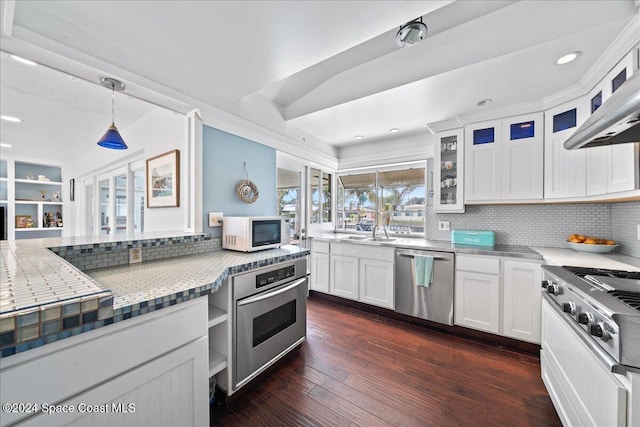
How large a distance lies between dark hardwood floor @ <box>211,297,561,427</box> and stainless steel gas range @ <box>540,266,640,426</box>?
324 mm

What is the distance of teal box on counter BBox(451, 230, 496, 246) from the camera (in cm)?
268

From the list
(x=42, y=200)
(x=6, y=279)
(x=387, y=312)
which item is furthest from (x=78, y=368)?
(x=42, y=200)

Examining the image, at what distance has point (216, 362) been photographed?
1.50 m

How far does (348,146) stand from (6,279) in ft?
12.6

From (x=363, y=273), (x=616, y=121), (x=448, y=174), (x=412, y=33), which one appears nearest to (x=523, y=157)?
(x=448, y=174)

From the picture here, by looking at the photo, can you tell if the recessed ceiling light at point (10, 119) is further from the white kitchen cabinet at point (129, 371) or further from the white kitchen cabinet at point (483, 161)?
the white kitchen cabinet at point (483, 161)

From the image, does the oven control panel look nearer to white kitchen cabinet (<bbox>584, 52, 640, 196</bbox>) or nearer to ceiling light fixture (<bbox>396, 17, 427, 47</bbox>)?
ceiling light fixture (<bbox>396, 17, 427, 47</bbox>)

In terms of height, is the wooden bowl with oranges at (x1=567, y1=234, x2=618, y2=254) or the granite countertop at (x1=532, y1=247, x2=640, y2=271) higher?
the wooden bowl with oranges at (x1=567, y1=234, x2=618, y2=254)

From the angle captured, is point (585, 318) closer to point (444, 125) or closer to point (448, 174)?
point (448, 174)

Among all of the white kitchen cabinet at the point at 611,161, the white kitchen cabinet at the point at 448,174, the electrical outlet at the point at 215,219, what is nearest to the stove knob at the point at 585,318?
the white kitchen cabinet at the point at 611,161

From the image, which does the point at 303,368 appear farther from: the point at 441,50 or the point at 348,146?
the point at 348,146

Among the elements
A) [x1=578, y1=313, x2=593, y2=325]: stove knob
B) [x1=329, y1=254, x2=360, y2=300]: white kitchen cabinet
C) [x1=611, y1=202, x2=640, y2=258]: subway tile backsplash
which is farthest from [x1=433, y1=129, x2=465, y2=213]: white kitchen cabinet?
[x1=578, y1=313, x2=593, y2=325]: stove knob

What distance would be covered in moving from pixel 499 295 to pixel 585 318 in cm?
135

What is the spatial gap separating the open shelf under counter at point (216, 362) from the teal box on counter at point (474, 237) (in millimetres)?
2719
